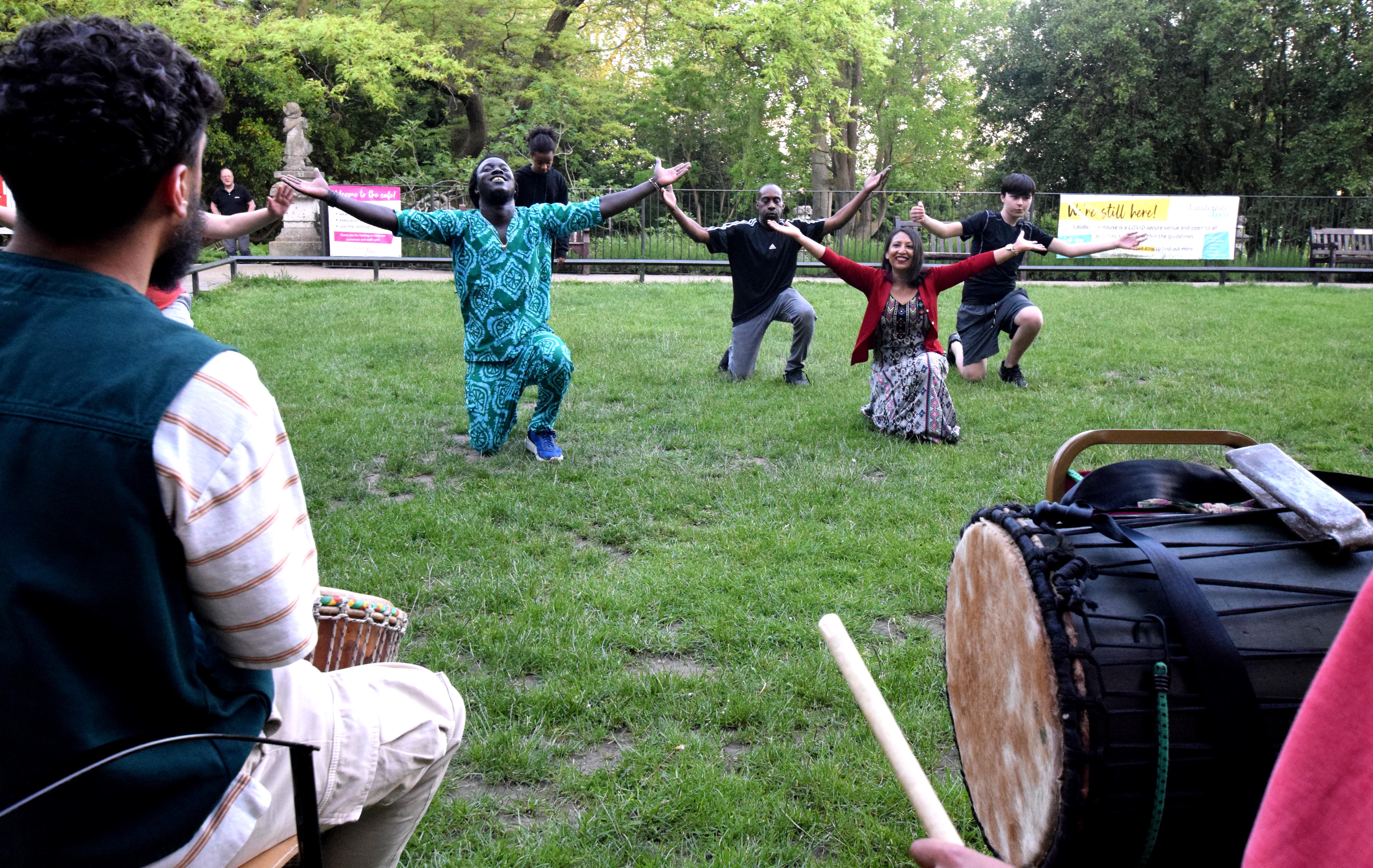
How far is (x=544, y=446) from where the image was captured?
620 cm

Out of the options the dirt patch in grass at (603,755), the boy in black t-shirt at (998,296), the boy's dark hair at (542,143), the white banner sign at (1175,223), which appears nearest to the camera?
the dirt patch in grass at (603,755)

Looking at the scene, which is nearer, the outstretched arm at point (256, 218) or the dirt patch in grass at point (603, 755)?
the dirt patch in grass at point (603, 755)

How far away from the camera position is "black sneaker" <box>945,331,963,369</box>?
8891 mm

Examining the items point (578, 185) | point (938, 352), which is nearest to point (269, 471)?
point (938, 352)

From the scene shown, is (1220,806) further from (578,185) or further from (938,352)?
(578,185)

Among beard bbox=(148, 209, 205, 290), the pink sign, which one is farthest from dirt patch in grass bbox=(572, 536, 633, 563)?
the pink sign

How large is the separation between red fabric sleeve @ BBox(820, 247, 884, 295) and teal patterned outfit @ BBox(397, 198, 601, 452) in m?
1.75

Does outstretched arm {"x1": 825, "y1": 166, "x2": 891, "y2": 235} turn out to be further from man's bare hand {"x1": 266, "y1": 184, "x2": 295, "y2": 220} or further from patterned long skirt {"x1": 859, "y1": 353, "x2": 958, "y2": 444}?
man's bare hand {"x1": 266, "y1": 184, "x2": 295, "y2": 220}

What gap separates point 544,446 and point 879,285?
264cm

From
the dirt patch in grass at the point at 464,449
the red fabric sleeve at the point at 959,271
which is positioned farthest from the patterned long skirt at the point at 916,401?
the dirt patch in grass at the point at 464,449

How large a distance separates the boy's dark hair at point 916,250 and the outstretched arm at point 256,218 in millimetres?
4263

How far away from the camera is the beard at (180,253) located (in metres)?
1.59

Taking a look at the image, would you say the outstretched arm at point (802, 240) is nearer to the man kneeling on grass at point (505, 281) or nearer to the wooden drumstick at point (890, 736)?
the man kneeling on grass at point (505, 281)

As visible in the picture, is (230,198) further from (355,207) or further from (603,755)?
(603,755)
